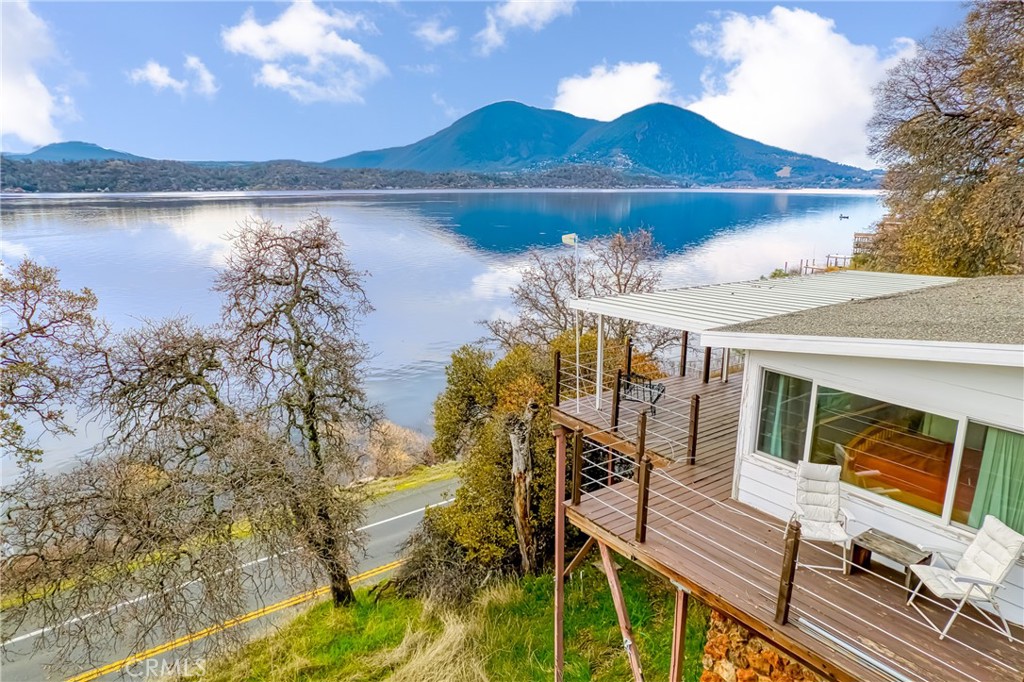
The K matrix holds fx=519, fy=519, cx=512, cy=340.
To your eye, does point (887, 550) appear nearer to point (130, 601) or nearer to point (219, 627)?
point (219, 627)

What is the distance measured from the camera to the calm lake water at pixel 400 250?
36613 millimetres

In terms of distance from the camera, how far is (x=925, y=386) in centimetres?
488

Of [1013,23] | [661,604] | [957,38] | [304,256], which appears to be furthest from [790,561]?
[957,38]

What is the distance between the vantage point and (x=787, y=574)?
4.37 metres

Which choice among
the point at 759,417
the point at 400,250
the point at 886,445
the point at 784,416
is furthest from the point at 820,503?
the point at 400,250

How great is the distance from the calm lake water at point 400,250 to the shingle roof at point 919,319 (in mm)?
18224

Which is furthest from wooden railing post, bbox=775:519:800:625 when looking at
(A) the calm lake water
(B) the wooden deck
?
(A) the calm lake water

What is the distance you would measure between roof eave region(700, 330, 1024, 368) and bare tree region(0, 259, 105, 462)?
12568mm

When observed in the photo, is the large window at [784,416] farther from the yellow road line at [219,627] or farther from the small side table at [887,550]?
the yellow road line at [219,627]

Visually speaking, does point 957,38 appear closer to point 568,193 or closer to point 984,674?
point 984,674

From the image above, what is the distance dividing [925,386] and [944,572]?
1628mm

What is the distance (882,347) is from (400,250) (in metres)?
62.8

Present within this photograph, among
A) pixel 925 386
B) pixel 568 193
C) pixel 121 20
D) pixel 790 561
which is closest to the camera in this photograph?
pixel 790 561

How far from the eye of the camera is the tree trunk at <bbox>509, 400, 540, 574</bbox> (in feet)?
37.1
